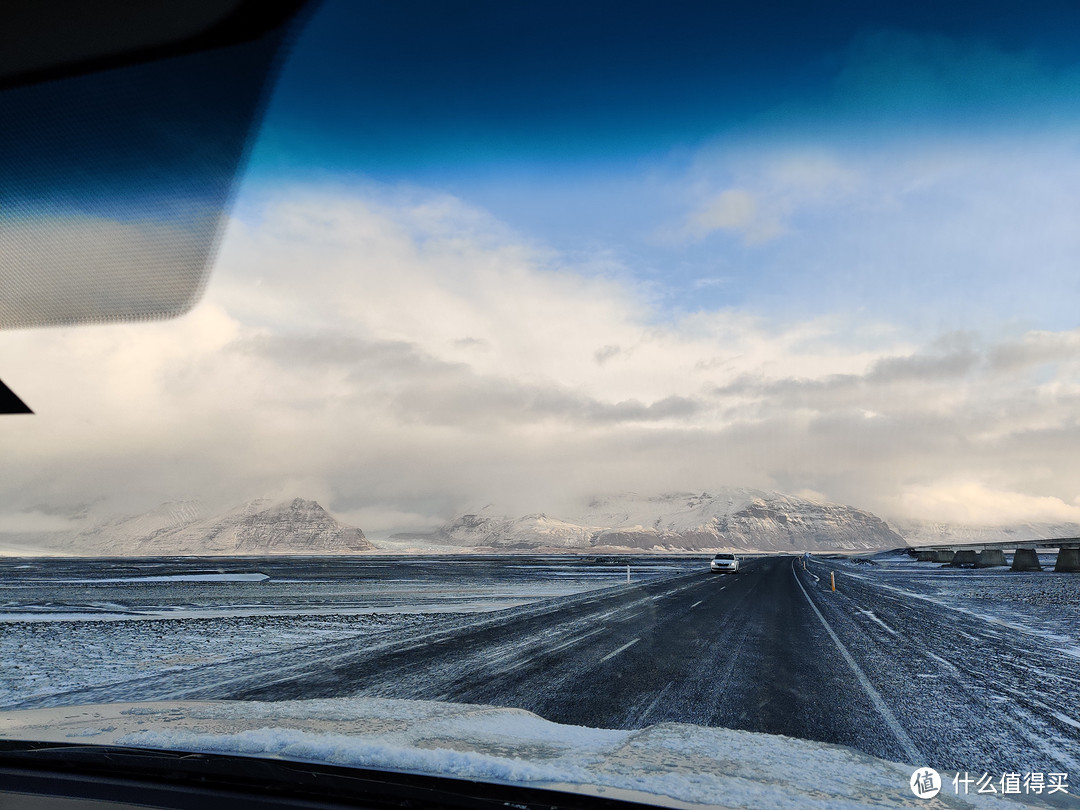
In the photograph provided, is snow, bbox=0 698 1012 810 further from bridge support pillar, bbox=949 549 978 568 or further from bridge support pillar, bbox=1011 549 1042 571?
bridge support pillar, bbox=949 549 978 568

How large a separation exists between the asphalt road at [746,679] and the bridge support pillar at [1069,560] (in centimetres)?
2842

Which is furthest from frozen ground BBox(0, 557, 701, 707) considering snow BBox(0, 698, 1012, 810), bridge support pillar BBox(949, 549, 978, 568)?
bridge support pillar BBox(949, 549, 978, 568)

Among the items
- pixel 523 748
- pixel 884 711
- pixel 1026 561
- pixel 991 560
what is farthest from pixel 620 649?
pixel 991 560

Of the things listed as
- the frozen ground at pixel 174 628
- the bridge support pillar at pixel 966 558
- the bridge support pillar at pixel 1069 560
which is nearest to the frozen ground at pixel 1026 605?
the bridge support pillar at pixel 1069 560

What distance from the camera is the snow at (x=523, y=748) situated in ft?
10.8

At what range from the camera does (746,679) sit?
25.7 feet

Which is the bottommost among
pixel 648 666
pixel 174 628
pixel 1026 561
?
pixel 1026 561

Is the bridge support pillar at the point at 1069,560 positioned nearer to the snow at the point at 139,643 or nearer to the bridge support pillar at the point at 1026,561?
the bridge support pillar at the point at 1026,561

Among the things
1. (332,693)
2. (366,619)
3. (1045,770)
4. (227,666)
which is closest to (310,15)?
(332,693)

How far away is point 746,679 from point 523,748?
4.68 m

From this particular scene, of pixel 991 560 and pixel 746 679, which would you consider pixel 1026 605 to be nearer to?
pixel 746 679

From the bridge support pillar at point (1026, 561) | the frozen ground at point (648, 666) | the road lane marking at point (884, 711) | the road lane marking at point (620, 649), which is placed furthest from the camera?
the bridge support pillar at point (1026, 561)

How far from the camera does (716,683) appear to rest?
24.7ft

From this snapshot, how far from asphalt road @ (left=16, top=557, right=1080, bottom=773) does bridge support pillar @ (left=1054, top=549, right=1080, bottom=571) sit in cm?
2842
